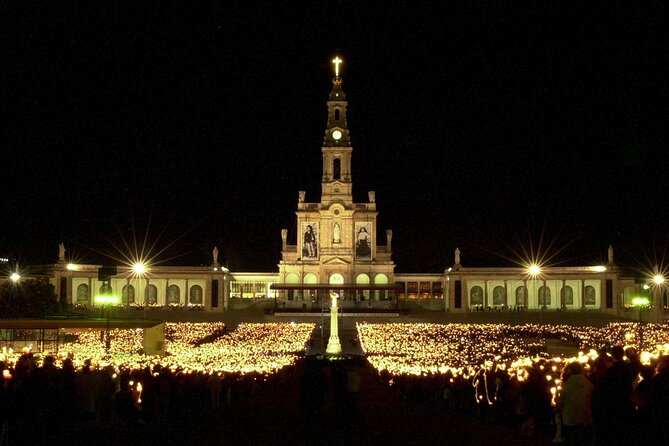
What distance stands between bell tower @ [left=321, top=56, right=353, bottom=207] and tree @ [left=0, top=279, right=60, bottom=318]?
106ft

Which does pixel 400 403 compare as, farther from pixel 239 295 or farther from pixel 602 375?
pixel 239 295

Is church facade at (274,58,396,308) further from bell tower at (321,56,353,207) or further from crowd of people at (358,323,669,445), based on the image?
crowd of people at (358,323,669,445)

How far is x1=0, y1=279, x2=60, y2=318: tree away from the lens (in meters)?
65.9

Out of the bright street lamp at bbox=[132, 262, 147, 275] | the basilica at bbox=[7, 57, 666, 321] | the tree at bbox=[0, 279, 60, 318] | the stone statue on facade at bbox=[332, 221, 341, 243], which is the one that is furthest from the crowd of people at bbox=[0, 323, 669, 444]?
the stone statue on facade at bbox=[332, 221, 341, 243]

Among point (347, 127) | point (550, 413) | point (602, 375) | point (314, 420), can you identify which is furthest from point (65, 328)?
point (347, 127)

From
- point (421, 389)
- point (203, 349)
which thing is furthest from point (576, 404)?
point (203, 349)

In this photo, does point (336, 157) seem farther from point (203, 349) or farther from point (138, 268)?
point (203, 349)

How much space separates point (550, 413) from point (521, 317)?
61.2m

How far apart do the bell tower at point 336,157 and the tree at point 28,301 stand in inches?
1270

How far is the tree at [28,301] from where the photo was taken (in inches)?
2594

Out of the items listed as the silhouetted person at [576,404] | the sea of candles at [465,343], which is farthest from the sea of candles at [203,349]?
the silhouetted person at [576,404]

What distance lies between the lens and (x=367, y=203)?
313ft

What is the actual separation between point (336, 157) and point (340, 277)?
12.4 metres

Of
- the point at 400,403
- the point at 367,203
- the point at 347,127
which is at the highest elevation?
the point at 347,127
